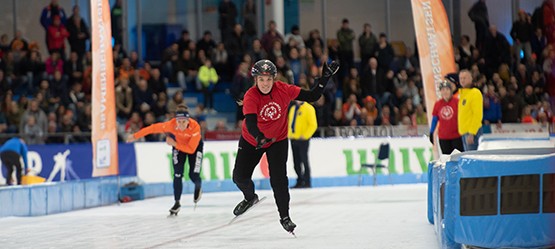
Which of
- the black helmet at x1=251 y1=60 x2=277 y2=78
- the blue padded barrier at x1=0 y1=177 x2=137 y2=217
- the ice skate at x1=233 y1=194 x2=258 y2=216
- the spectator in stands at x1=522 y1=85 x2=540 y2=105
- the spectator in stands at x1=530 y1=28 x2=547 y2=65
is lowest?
the blue padded barrier at x1=0 y1=177 x2=137 y2=217

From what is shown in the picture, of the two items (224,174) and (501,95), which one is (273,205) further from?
(501,95)

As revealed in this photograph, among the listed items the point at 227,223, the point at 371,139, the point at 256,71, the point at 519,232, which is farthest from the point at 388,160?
the point at 519,232

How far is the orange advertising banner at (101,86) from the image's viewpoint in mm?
16312

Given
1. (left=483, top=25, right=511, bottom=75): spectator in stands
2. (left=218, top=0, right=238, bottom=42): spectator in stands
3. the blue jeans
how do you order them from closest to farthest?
the blue jeans → (left=483, top=25, right=511, bottom=75): spectator in stands → (left=218, top=0, right=238, bottom=42): spectator in stands

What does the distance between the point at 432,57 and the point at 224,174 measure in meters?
7.02

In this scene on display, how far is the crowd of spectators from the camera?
2275 cm

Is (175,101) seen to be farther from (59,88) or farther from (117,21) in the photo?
(117,21)

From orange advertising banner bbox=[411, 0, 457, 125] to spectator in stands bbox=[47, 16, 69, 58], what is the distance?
11.2m

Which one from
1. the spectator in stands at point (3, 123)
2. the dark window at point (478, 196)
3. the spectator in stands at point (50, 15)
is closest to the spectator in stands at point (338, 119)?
the spectator in stands at point (50, 15)

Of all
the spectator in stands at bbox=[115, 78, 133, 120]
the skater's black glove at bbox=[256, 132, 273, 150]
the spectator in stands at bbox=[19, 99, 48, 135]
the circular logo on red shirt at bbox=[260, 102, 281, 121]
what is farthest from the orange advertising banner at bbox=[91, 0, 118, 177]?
the skater's black glove at bbox=[256, 132, 273, 150]

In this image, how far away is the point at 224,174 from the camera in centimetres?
2147

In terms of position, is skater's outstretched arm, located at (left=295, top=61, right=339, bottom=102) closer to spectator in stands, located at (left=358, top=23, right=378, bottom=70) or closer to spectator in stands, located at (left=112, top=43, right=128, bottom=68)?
spectator in stands, located at (left=112, top=43, right=128, bottom=68)

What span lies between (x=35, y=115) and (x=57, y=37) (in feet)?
13.2

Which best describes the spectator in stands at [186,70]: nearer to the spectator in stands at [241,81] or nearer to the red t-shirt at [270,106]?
the spectator in stands at [241,81]
